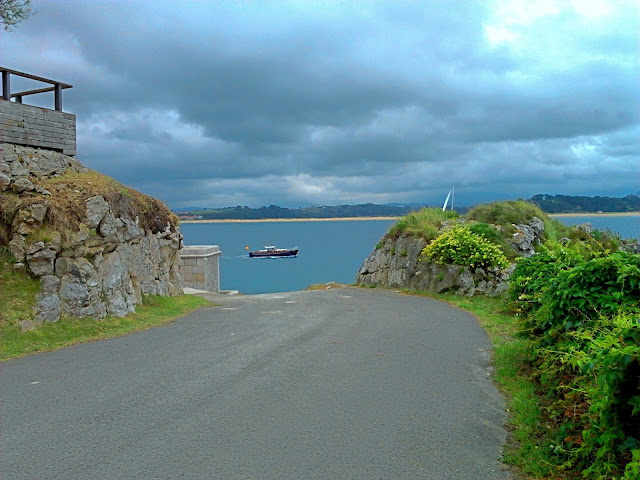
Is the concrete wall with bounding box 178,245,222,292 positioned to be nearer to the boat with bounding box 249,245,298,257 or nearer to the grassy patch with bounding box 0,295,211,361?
the grassy patch with bounding box 0,295,211,361

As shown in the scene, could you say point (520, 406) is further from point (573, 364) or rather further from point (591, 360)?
point (591, 360)

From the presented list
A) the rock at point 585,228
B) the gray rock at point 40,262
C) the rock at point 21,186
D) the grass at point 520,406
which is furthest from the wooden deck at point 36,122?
the rock at point 585,228

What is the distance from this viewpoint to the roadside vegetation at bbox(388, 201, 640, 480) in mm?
3820

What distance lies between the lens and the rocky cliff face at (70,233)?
458 inches

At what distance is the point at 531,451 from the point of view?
514 cm

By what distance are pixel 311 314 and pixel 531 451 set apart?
9.37 m

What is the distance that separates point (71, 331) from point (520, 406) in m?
8.52

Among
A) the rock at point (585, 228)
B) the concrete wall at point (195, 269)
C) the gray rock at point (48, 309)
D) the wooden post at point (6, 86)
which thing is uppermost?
the wooden post at point (6, 86)

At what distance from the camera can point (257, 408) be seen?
6426 mm

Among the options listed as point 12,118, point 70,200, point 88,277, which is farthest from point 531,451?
point 12,118

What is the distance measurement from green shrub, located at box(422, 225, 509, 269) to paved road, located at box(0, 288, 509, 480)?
7.57 meters

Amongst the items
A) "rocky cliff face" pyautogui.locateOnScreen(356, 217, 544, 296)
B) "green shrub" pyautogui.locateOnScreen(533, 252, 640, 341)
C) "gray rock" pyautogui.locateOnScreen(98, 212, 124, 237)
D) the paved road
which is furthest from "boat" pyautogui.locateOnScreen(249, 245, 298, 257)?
"green shrub" pyautogui.locateOnScreen(533, 252, 640, 341)

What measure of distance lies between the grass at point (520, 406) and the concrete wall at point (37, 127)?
38.6 ft

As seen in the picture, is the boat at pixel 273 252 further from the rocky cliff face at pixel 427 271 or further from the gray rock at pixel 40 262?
the gray rock at pixel 40 262
